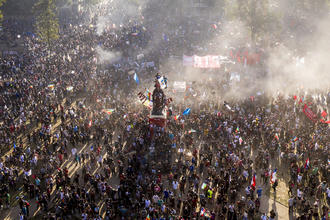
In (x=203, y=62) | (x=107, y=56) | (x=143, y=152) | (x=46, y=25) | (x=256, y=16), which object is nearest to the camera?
(x=143, y=152)

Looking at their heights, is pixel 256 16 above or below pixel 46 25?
above

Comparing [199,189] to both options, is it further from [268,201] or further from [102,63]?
[102,63]

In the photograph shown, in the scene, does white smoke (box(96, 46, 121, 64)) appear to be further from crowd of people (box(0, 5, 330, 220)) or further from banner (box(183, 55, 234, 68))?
banner (box(183, 55, 234, 68))

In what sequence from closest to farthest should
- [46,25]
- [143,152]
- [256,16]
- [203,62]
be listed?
1. [143,152]
2. [203,62]
3. [46,25]
4. [256,16]

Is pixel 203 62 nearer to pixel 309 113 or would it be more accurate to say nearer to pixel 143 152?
pixel 309 113

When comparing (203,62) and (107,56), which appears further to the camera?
(107,56)

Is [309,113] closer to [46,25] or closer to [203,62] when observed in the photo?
[203,62]

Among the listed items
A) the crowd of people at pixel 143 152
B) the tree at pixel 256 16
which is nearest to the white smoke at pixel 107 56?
the crowd of people at pixel 143 152

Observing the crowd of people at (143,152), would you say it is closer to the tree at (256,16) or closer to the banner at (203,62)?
the banner at (203,62)

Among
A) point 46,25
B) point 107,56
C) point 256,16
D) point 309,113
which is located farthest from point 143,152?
point 256,16

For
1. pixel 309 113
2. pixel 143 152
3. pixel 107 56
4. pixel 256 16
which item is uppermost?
pixel 256 16
